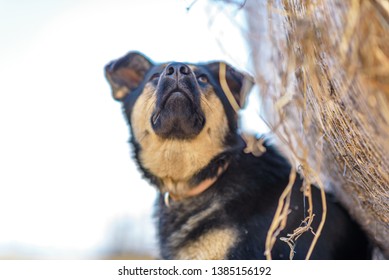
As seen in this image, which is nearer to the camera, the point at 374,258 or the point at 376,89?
the point at 376,89

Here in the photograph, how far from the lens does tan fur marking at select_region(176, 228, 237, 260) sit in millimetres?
3272

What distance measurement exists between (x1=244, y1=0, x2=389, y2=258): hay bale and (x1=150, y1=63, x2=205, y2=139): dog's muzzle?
1.62 ft

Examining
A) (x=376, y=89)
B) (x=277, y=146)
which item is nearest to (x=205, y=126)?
(x=277, y=146)

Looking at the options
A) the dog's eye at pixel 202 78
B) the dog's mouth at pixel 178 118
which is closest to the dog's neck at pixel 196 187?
the dog's mouth at pixel 178 118

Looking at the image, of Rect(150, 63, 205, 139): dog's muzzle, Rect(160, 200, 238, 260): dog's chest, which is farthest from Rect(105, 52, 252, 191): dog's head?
Rect(160, 200, 238, 260): dog's chest

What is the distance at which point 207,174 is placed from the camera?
143 inches

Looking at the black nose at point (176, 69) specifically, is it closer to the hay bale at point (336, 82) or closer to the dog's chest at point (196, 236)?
the hay bale at point (336, 82)

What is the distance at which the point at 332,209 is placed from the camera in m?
3.58

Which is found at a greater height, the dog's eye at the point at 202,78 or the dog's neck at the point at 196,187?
the dog's eye at the point at 202,78

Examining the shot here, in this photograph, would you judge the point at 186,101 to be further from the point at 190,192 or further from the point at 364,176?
the point at 364,176

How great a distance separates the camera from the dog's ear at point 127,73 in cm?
387

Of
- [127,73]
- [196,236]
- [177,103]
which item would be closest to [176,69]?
[177,103]

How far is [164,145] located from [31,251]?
18.1 ft

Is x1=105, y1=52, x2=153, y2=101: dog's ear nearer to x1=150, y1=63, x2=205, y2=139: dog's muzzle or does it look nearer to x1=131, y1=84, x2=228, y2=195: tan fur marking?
x1=131, y1=84, x2=228, y2=195: tan fur marking
